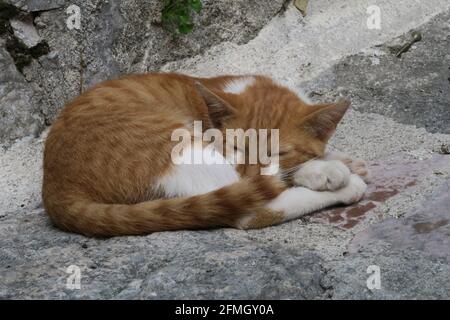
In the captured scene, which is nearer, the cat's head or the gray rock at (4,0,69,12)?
the cat's head

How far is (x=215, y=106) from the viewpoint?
344 centimetres

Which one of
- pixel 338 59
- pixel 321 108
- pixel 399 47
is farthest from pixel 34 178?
pixel 399 47

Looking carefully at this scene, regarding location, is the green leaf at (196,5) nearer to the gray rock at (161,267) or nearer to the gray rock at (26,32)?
the gray rock at (26,32)

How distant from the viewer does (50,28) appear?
4082 millimetres

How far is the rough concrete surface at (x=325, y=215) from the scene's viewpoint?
2.56m

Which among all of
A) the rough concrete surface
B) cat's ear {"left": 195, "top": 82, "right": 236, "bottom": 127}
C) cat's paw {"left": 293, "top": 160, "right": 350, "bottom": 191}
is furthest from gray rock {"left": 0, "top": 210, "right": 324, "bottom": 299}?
cat's ear {"left": 195, "top": 82, "right": 236, "bottom": 127}

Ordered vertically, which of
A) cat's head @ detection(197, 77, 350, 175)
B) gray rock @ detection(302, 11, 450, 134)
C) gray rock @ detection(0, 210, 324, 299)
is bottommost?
gray rock @ detection(0, 210, 324, 299)

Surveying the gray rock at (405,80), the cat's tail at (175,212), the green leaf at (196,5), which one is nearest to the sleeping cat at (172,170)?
the cat's tail at (175,212)

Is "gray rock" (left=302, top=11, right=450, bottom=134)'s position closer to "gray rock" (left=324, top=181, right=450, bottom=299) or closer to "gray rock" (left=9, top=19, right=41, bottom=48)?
"gray rock" (left=324, top=181, right=450, bottom=299)

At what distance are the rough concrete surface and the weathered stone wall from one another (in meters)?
0.10

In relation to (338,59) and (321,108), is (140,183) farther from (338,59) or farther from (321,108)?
(338,59)

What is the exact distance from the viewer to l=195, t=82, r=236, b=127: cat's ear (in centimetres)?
337

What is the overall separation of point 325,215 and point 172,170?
0.70 meters
